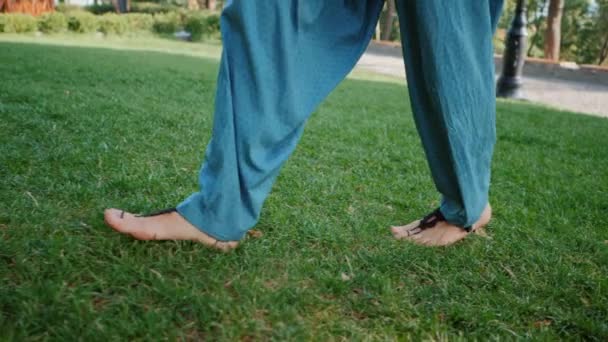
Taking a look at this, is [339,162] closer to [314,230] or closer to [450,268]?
[314,230]

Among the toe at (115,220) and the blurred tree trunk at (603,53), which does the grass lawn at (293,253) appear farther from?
the blurred tree trunk at (603,53)

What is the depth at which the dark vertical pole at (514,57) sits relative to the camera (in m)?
8.62

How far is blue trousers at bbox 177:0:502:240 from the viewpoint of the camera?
1.49 m

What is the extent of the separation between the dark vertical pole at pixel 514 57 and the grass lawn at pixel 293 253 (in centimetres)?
551

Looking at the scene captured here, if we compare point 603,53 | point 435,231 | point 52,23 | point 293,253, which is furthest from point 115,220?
point 603,53

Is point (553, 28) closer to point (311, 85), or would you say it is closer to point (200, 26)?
point (200, 26)

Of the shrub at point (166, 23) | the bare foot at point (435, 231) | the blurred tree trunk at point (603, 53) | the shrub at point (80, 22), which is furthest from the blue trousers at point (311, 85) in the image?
the blurred tree trunk at point (603, 53)

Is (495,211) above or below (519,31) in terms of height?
below

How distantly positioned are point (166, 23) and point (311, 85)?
21.8 metres

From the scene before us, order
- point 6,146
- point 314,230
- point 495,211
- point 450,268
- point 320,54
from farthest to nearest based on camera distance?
point 6,146
point 495,211
point 314,230
point 450,268
point 320,54

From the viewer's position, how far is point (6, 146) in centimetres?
275

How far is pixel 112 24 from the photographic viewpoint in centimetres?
1888

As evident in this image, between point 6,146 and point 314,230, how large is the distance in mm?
1830

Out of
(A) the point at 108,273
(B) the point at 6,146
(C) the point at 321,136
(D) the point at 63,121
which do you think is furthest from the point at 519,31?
(A) the point at 108,273
